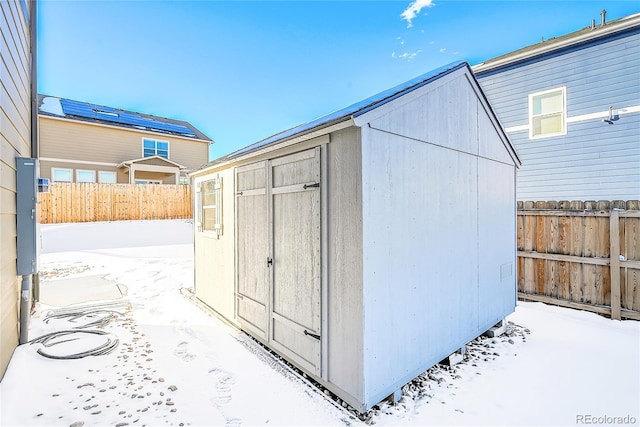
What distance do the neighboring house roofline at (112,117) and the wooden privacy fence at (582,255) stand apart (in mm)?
17603

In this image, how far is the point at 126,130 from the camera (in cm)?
1555

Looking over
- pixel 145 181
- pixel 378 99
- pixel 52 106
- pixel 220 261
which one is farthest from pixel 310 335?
pixel 52 106

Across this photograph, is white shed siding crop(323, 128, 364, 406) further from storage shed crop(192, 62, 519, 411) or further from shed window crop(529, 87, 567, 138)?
shed window crop(529, 87, 567, 138)

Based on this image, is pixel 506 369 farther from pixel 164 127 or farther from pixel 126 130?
pixel 164 127

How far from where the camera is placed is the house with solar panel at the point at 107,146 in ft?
45.3

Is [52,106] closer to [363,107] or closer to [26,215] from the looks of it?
[26,215]

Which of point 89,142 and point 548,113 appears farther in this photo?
point 89,142

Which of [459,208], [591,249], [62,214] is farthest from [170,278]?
[62,214]

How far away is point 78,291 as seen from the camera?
555 centimetres

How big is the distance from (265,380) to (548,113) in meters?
8.85

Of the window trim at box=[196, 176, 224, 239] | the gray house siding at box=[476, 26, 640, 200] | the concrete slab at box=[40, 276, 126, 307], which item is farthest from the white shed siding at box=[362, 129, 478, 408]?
the gray house siding at box=[476, 26, 640, 200]

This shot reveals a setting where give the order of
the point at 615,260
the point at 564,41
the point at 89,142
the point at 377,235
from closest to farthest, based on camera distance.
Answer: the point at 377,235, the point at 615,260, the point at 564,41, the point at 89,142

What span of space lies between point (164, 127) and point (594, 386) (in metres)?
19.9

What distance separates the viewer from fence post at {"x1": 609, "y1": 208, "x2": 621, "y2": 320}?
159 inches
